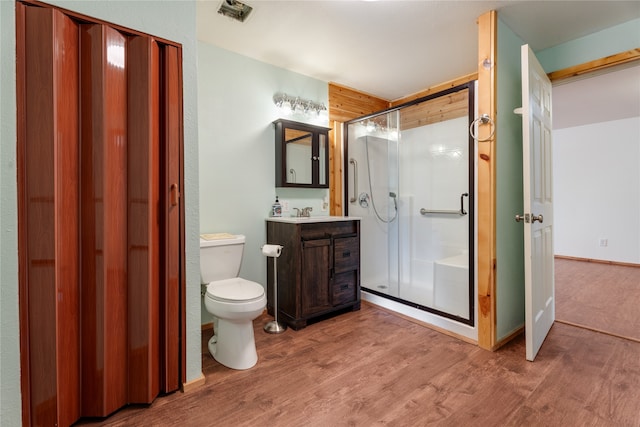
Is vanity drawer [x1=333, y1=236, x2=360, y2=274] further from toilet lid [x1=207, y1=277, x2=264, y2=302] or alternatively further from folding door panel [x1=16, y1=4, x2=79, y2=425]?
folding door panel [x1=16, y1=4, x2=79, y2=425]

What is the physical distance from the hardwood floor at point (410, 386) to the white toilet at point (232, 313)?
0.25 ft

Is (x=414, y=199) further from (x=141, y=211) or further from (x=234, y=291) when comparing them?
(x=141, y=211)

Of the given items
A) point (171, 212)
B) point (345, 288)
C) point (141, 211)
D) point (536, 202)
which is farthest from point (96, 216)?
point (536, 202)

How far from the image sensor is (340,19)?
2.09 m

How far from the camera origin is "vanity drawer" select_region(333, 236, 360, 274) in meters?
2.59

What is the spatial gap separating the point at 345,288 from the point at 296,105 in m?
1.82

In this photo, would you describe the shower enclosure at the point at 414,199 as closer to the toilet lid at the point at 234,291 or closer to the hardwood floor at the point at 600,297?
the hardwood floor at the point at 600,297

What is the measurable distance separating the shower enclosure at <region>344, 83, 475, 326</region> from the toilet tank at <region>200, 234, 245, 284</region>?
143 centimetres

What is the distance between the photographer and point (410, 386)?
161cm

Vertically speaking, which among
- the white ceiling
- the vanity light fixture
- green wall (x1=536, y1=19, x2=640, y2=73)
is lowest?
the vanity light fixture

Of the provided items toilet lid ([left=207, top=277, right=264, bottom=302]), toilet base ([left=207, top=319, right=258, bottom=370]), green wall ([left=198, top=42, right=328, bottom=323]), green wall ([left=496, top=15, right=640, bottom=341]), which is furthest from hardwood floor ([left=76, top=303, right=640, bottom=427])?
green wall ([left=198, top=42, right=328, bottom=323])

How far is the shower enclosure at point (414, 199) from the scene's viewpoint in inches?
98.5

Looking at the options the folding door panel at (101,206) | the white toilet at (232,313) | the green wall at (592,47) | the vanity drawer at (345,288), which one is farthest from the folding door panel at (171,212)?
the green wall at (592,47)

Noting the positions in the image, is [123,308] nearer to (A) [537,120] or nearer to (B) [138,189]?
(B) [138,189]
